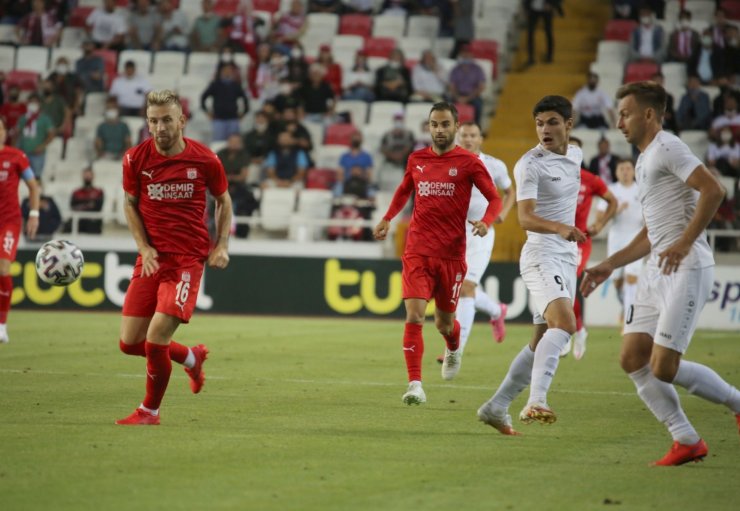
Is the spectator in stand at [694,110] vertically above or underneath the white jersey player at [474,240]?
above

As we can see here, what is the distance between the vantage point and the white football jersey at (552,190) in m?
8.90

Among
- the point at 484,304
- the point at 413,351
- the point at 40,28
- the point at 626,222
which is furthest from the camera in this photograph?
the point at 40,28

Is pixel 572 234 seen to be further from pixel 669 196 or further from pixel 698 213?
pixel 698 213

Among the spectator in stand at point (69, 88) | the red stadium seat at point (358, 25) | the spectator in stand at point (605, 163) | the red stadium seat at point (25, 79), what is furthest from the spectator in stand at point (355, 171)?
the red stadium seat at point (25, 79)

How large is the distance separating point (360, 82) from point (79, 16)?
7.19 metres

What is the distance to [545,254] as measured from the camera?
906 cm

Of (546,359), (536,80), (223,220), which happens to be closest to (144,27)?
(536,80)

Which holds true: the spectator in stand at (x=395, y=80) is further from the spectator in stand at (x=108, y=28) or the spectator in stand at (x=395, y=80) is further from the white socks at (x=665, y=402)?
the white socks at (x=665, y=402)

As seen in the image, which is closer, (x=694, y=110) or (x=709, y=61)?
(x=694, y=110)

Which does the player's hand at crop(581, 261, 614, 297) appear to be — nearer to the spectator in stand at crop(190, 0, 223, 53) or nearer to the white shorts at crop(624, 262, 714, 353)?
the white shorts at crop(624, 262, 714, 353)

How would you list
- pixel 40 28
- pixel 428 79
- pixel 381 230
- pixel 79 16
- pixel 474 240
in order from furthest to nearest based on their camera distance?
pixel 79 16, pixel 40 28, pixel 428 79, pixel 474 240, pixel 381 230

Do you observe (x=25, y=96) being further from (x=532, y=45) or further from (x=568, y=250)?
(x=568, y=250)

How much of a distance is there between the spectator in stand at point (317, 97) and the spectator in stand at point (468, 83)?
90.6 inches

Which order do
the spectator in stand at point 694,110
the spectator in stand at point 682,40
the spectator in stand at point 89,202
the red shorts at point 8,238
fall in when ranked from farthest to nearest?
1. the spectator in stand at point 682,40
2. the spectator in stand at point 89,202
3. the spectator in stand at point 694,110
4. the red shorts at point 8,238
